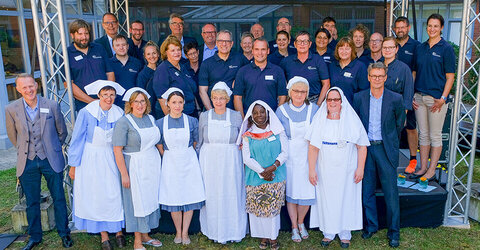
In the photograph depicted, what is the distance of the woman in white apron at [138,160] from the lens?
147 inches

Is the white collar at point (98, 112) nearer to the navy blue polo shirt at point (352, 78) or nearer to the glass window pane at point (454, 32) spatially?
the navy blue polo shirt at point (352, 78)

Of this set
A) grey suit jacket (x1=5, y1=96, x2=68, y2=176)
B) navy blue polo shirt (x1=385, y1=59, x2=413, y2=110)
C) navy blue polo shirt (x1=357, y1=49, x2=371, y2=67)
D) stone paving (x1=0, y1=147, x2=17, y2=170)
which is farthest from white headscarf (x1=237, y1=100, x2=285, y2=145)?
stone paving (x1=0, y1=147, x2=17, y2=170)

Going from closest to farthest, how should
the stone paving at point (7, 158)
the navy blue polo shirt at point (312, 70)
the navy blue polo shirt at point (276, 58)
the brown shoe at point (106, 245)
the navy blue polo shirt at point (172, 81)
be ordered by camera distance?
1. the brown shoe at point (106, 245)
2. the navy blue polo shirt at point (172, 81)
3. the navy blue polo shirt at point (312, 70)
4. the navy blue polo shirt at point (276, 58)
5. the stone paving at point (7, 158)

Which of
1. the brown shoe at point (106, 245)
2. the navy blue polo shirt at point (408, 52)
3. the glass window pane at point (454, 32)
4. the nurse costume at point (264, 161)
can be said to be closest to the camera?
the nurse costume at point (264, 161)

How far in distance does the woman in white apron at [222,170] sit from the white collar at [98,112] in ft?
2.76

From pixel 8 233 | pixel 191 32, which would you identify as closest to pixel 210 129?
pixel 8 233

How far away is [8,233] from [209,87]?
9.66 feet

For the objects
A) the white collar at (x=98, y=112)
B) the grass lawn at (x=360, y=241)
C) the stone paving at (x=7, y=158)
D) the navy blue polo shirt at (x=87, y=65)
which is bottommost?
the grass lawn at (x=360, y=241)

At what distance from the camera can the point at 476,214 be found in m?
4.67

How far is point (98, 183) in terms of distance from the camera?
385cm

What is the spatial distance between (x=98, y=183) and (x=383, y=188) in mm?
2931

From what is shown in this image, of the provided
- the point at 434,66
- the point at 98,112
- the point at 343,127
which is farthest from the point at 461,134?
the point at 98,112

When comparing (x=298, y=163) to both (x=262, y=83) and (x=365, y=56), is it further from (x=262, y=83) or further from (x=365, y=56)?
(x=365, y=56)

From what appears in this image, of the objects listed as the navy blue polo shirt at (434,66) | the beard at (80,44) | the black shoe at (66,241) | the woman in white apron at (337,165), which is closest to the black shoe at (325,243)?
the woman in white apron at (337,165)
